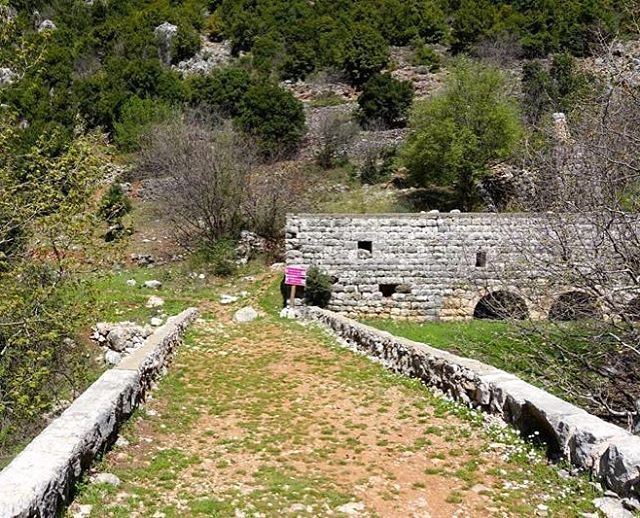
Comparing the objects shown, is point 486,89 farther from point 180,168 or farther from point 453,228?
point 180,168

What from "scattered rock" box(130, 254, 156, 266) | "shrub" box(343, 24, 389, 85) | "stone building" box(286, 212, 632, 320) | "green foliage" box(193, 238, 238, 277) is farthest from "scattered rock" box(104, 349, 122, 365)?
"shrub" box(343, 24, 389, 85)

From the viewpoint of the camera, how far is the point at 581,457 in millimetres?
4449

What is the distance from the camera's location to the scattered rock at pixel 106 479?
447 centimetres

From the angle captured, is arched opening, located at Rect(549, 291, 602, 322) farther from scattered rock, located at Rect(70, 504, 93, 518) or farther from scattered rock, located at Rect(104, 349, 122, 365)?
scattered rock, located at Rect(104, 349, 122, 365)

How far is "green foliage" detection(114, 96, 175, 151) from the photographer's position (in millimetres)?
33719

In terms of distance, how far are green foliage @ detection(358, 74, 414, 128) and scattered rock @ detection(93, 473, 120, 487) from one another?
35880 mm

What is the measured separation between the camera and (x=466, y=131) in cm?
2570

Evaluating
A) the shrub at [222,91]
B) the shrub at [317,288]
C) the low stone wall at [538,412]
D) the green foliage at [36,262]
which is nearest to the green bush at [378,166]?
the shrub at [222,91]

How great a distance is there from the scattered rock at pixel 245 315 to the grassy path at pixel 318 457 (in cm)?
637

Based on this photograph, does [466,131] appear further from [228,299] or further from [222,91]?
[222,91]

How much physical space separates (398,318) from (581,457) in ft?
40.4

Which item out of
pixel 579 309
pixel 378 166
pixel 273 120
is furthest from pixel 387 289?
pixel 273 120

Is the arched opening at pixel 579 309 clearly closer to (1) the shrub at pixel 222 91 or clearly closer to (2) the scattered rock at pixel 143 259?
(2) the scattered rock at pixel 143 259

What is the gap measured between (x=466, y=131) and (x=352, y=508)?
23550mm
